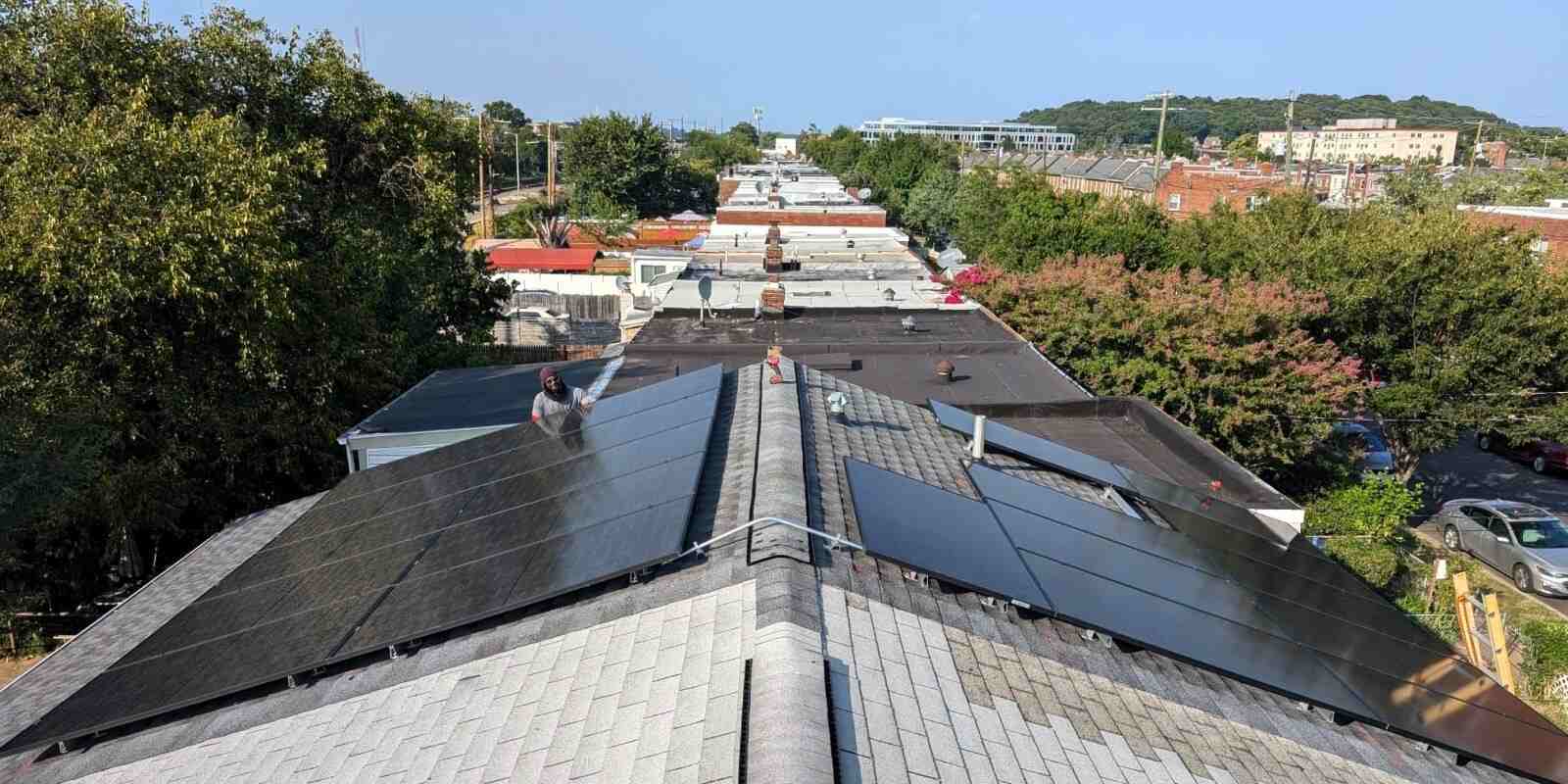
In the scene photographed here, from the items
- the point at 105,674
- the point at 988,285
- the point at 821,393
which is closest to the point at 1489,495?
the point at 988,285

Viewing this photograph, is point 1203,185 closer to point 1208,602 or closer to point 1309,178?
point 1309,178

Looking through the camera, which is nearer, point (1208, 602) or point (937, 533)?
point (937, 533)

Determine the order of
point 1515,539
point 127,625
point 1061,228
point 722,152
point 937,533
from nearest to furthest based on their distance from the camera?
point 937,533 → point 127,625 → point 1515,539 → point 1061,228 → point 722,152

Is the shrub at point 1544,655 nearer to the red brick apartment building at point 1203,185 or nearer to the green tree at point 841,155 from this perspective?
the red brick apartment building at point 1203,185

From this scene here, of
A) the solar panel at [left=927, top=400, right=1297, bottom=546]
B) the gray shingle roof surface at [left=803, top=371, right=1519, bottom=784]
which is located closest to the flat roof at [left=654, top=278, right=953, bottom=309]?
the solar panel at [left=927, top=400, right=1297, bottom=546]

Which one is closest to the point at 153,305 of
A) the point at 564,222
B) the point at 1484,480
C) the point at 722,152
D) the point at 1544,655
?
the point at 1544,655

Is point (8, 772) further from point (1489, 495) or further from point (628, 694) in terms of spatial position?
point (1489, 495)
